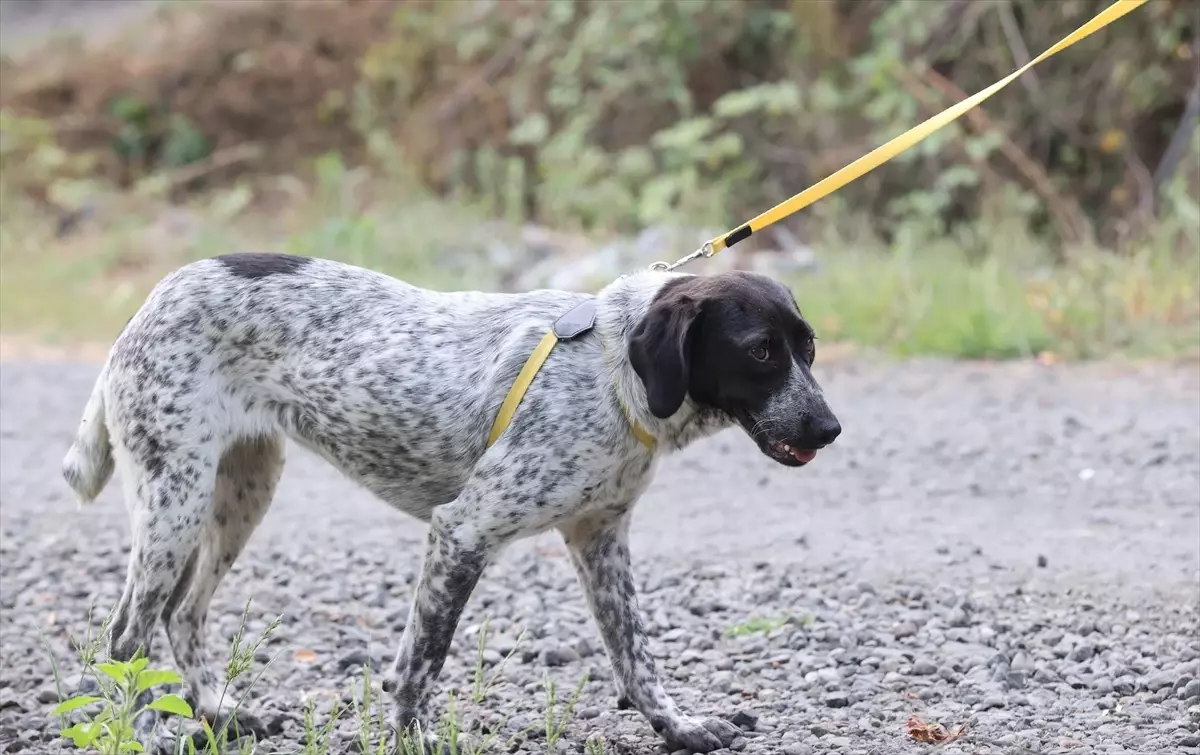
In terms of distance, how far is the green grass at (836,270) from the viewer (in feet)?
30.0

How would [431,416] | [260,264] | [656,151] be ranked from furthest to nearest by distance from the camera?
[656,151] → [260,264] → [431,416]

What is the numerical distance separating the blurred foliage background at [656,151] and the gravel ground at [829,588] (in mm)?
1968

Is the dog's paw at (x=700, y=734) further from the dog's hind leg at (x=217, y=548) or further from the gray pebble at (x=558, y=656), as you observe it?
the dog's hind leg at (x=217, y=548)

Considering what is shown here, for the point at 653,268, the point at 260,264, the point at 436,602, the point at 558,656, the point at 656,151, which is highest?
the point at 260,264

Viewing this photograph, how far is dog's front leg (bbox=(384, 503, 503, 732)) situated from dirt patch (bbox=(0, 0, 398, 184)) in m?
13.2

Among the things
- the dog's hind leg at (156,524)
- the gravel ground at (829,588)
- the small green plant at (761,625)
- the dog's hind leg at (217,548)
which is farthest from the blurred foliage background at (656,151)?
the dog's hind leg at (156,524)

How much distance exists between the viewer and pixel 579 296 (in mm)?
4258

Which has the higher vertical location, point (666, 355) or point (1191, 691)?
point (666, 355)

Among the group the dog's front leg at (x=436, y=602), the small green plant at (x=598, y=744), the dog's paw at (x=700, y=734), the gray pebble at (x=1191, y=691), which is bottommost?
the gray pebble at (x=1191, y=691)

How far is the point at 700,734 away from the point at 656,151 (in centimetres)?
1028

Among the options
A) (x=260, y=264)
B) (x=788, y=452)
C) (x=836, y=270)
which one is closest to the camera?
(x=788, y=452)

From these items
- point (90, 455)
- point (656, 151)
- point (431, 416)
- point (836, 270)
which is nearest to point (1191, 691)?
point (431, 416)

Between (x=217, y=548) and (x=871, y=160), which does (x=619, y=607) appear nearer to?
(x=217, y=548)

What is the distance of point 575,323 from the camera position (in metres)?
4.00
